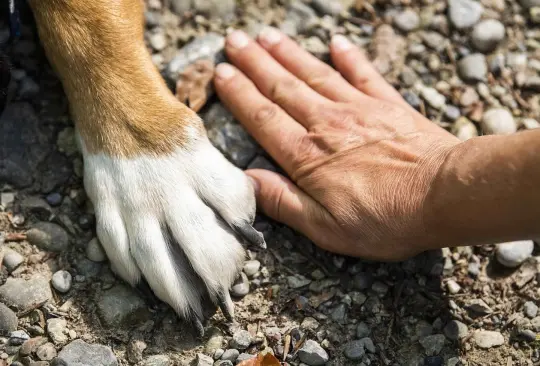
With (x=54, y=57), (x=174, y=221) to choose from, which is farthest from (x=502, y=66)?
(x=54, y=57)

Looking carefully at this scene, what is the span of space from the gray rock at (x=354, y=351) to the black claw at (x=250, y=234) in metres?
0.52

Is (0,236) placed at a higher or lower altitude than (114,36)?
lower

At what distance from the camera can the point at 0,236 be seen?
2.90 m

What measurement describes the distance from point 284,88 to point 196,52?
0.49 m

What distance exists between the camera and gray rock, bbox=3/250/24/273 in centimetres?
283

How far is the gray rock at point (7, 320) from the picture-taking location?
268 centimetres

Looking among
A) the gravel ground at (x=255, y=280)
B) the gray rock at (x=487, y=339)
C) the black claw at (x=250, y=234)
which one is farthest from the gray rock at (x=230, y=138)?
the gray rock at (x=487, y=339)

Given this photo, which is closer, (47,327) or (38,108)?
(47,327)

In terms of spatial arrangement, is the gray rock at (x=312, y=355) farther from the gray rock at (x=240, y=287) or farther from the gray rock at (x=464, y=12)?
the gray rock at (x=464, y=12)

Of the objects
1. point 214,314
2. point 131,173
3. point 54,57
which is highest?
point 54,57

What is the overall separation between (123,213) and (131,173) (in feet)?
0.53

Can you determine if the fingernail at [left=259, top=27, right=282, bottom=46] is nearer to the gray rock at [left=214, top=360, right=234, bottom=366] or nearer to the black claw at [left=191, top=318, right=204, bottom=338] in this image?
the black claw at [left=191, top=318, right=204, bottom=338]

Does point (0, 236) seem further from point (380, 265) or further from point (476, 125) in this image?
point (476, 125)

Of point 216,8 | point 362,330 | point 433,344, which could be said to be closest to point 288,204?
point 362,330
